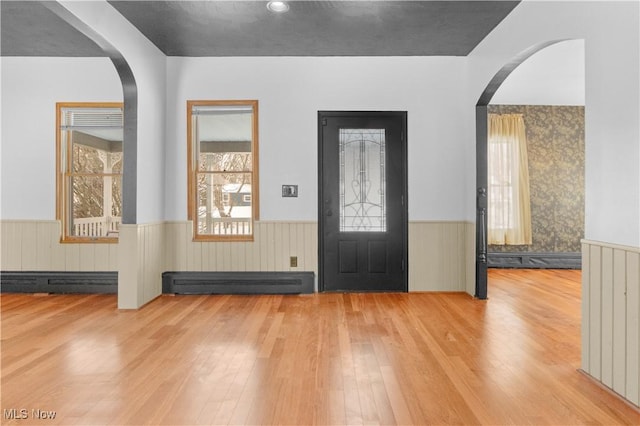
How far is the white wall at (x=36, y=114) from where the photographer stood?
492cm

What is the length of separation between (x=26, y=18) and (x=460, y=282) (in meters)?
5.29

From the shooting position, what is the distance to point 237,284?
486 centimetres

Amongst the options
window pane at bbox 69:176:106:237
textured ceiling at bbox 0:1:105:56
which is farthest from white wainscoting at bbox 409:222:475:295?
textured ceiling at bbox 0:1:105:56

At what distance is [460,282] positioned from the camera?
4965 mm

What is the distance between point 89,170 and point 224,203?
1697 millimetres

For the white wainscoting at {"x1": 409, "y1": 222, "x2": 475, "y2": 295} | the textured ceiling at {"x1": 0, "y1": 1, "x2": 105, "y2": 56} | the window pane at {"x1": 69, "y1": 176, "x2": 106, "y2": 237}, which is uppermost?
the textured ceiling at {"x1": 0, "y1": 1, "x2": 105, "y2": 56}

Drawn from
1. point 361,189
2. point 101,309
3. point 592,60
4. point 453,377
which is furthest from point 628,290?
point 101,309

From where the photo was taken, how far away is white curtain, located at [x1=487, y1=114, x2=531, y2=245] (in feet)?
22.1

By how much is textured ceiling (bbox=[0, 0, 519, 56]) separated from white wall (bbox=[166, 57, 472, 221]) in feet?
0.56

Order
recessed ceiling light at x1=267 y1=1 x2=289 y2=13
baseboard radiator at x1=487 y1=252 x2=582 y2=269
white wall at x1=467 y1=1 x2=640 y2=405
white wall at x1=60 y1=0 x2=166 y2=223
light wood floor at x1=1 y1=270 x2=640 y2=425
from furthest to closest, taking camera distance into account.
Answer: baseboard radiator at x1=487 y1=252 x2=582 y2=269, white wall at x1=60 y1=0 x2=166 y2=223, recessed ceiling light at x1=267 y1=1 x2=289 y2=13, white wall at x1=467 y1=1 x2=640 y2=405, light wood floor at x1=1 y1=270 x2=640 y2=425

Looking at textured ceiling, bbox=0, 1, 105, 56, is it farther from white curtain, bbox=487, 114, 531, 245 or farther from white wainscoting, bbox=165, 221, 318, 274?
white curtain, bbox=487, 114, 531, 245

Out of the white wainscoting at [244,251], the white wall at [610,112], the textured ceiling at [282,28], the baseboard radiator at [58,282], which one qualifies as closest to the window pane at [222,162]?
the white wainscoting at [244,251]

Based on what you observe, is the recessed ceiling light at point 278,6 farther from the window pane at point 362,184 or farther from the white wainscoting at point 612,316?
the white wainscoting at point 612,316

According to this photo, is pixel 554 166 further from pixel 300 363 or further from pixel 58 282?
pixel 58 282
